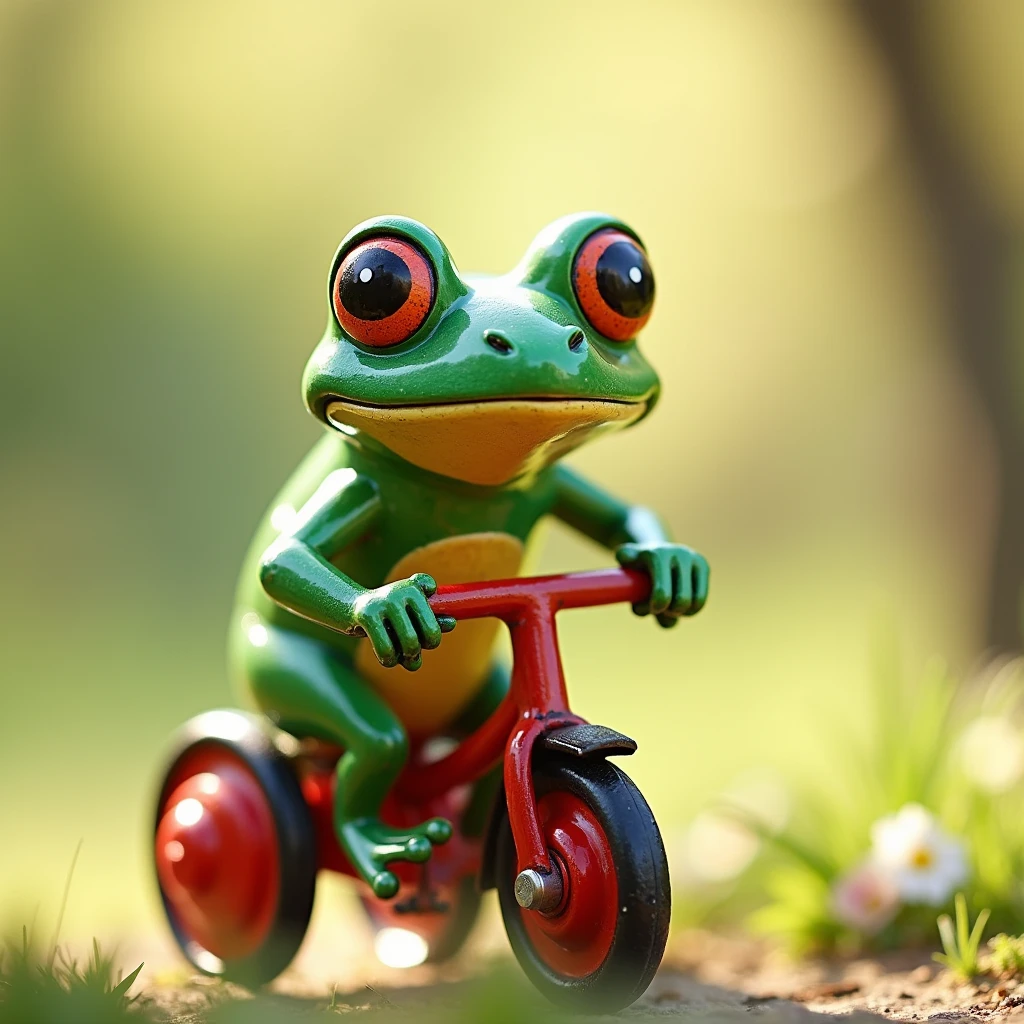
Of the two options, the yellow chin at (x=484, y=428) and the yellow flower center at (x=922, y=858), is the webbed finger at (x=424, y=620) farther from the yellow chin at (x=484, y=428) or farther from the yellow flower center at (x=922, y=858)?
the yellow flower center at (x=922, y=858)

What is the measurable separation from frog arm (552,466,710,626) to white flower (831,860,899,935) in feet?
2.67

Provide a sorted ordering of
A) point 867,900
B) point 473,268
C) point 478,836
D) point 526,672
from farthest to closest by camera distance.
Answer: point 473,268
point 867,900
point 478,836
point 526,672

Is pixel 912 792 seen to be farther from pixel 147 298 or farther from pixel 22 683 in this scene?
pixel 147 298

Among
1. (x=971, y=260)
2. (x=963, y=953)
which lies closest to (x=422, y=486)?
(x=963, y=953)

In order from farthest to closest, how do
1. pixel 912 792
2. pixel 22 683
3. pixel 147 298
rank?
pixel 147 298, pixel 22 683, pixel 912 792

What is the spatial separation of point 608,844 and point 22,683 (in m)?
5.58

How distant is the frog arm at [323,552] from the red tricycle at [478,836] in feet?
0.61

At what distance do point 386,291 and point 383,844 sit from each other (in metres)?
1.02

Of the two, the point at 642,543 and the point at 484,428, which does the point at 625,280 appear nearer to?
the point at 484,428

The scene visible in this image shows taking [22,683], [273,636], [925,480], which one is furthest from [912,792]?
[22,683]

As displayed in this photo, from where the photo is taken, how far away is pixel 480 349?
7.08 feet

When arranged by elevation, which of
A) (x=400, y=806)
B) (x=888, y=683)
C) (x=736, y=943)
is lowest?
→ (x=736, y=943)

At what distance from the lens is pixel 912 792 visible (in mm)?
3064

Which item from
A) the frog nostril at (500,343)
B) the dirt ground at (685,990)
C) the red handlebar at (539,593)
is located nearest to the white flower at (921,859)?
the dirt ground at (685,990)
